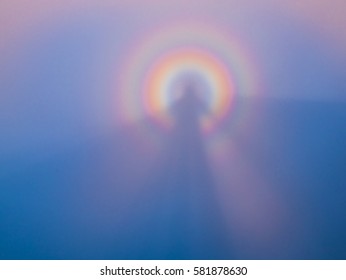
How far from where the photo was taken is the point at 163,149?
65.9 inches

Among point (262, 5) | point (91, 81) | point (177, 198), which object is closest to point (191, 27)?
point (262, 5)

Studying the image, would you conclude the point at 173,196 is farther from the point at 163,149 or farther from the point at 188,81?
the point at 188,81

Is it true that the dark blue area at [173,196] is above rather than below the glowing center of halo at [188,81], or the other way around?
below

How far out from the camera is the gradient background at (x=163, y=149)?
65.3 inches

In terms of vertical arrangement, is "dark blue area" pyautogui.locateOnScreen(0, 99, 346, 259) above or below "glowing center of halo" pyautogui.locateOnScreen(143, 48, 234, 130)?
below

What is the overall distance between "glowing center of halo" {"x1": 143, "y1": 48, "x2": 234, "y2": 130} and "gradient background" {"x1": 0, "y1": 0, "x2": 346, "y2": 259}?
0.13ft

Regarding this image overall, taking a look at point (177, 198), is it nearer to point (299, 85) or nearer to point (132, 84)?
point (132, 84)

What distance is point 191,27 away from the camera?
1.70m

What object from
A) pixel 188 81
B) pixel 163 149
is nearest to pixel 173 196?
pixel 163 149

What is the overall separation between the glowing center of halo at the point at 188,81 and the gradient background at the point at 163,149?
0.04 metres

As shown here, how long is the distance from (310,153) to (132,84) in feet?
1.98

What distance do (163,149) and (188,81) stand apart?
0.78ft

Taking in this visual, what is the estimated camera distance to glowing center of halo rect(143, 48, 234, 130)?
168cm

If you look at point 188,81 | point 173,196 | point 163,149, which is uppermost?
point 188,81
